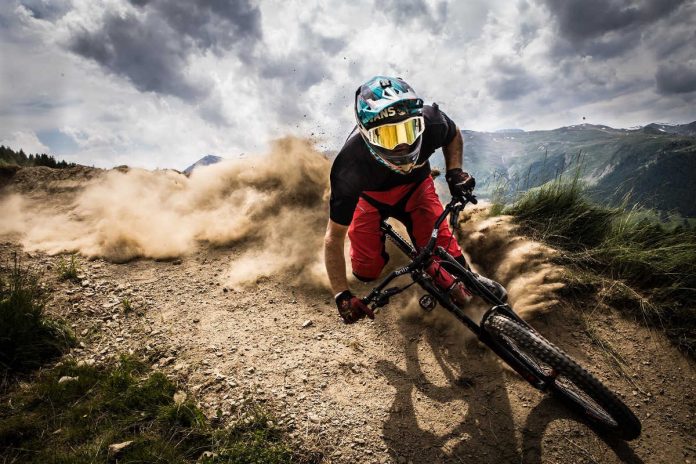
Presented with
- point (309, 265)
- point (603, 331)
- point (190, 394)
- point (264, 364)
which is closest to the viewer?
point (190, 394)

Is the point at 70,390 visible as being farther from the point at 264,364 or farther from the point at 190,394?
the point at 264,364

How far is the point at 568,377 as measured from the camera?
115 inches

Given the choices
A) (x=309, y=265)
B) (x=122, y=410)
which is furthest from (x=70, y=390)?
(x=309, y=265)

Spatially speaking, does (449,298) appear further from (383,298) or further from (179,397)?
(179,397)

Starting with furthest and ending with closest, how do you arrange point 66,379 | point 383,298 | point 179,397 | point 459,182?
point 66,379 → point 459,182 → point 179,397 → point 383,298

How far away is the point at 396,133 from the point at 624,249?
423 centimetres

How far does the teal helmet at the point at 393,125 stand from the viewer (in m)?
3.57

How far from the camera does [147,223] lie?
356 inches

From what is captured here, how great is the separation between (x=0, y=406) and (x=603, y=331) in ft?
25.8

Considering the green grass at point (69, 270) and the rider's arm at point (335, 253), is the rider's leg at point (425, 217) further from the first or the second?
the green grass at point (69, 270)

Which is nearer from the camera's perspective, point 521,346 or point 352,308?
point 521,346

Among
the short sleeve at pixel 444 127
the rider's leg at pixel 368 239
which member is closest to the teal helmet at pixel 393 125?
the short sleeve at pixel 444 127

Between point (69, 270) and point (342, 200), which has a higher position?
point (69, 270)

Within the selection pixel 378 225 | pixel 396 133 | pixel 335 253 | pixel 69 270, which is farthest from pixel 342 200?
pixel 69 270
